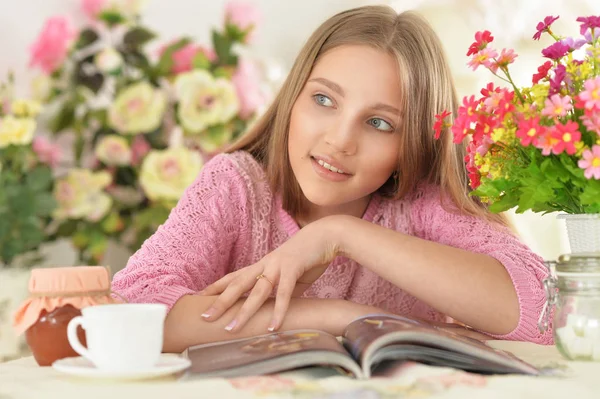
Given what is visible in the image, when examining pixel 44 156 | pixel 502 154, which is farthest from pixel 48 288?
pixel 44 156

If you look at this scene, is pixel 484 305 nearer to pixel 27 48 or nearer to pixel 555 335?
pixel 555 335

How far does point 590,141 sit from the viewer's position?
879 mm

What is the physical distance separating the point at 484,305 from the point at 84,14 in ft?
5.87

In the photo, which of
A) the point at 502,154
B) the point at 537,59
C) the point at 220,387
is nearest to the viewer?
the point at 220,387

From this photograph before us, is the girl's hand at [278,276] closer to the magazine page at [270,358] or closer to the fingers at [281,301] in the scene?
the fingers at [281,301]

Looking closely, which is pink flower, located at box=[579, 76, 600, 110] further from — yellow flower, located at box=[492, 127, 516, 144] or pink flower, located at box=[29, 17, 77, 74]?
pink flower, located at box=[29, 17, 77, 74]

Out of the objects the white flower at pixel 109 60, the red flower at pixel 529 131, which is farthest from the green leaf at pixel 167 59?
the red flower at pixel 529 131

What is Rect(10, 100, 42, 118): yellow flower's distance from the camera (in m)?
2.13

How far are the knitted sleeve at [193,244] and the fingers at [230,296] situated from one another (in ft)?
0.22

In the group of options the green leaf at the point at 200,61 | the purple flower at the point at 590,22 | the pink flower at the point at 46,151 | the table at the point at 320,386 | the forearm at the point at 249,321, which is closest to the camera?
the table at the point at 320,386

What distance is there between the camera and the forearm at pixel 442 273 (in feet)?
3.78

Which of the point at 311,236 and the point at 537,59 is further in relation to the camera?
the point at 537,59

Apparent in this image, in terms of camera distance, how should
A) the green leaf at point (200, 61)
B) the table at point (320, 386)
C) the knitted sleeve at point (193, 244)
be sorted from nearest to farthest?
the table at point (320, 386)
the knitted sleeve at point (193, 244)
the green leaf at point (200, 61)

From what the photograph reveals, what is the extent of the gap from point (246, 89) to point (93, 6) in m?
0.51
